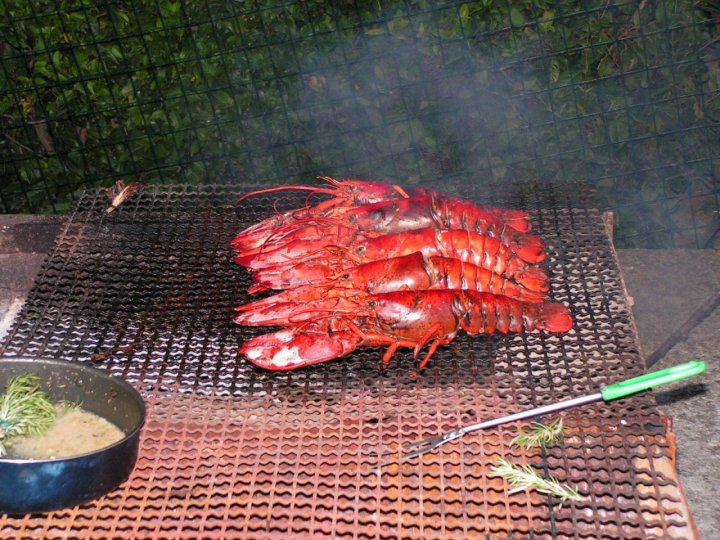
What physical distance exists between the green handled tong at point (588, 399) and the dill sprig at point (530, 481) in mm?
188

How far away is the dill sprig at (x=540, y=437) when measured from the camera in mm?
3395

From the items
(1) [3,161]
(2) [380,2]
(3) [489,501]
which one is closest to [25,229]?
(1) [3,161]

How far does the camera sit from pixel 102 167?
7.21 meters

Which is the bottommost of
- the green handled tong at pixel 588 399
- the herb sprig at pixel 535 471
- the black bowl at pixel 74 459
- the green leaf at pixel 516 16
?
the herb sprig at pixel 535 471

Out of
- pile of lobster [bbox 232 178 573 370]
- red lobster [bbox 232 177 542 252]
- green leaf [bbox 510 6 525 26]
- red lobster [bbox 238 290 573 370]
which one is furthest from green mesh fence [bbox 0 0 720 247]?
red lobster [bbox 238 290 573 370]

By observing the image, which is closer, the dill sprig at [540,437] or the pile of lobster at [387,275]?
the dill sprig at [540,437]

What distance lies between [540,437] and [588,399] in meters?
0.26

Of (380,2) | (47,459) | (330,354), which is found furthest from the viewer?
(380,2)

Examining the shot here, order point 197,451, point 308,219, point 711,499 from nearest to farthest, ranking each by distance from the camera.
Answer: point 197,451
point 711,499
point 308,219

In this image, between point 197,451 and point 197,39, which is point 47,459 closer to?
point 197,451

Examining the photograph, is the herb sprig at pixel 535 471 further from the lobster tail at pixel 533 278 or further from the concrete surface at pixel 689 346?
the lobster tail at pixel 533 278

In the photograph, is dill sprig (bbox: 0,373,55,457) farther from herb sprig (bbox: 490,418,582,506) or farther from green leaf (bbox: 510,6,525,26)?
green leaf (bbox: 510,6,525,26)

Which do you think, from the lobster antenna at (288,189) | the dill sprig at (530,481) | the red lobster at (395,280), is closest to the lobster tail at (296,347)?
the red lobster at (395,280)

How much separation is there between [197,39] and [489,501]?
4628mm
